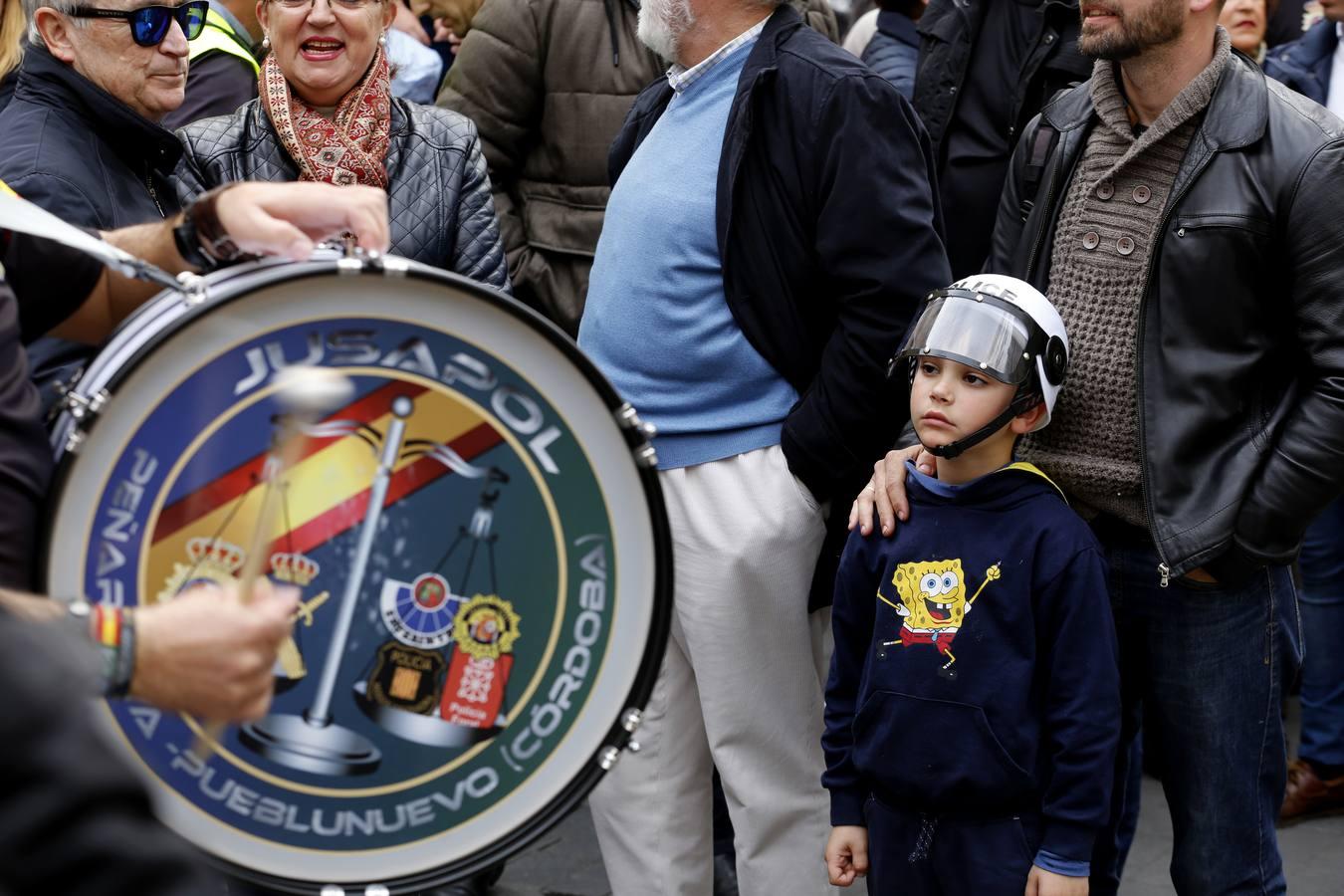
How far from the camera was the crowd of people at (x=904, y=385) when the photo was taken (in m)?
2.92

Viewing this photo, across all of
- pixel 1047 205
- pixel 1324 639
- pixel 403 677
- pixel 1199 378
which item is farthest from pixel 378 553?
pixel 1324 639

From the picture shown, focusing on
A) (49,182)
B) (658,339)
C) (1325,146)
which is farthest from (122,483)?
(1325,146)

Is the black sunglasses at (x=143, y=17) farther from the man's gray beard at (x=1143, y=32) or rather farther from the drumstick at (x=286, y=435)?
the man's gray beard at (x=1143, y=32)

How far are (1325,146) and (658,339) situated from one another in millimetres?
1266

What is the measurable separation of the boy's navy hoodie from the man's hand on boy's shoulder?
0.04m

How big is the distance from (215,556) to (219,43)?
2.78 m

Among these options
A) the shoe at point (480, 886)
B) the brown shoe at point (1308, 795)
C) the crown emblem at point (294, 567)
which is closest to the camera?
the crown emblem at point (294, 567)

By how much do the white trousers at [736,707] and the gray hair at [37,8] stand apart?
4.66ft

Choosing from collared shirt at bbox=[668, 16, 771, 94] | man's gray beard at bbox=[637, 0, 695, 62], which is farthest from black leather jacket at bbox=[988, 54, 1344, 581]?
man's gray beard at bbox=[637, 0, 695, 62]

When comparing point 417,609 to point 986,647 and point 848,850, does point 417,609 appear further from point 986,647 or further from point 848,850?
point 848,850

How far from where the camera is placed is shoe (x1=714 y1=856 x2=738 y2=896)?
4180 mm

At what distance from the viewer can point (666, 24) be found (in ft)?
11.3

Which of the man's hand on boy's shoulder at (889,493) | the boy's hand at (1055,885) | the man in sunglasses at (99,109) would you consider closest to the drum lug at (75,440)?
the man in sunglasses at (99,109)

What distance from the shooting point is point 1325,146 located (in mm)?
2902
